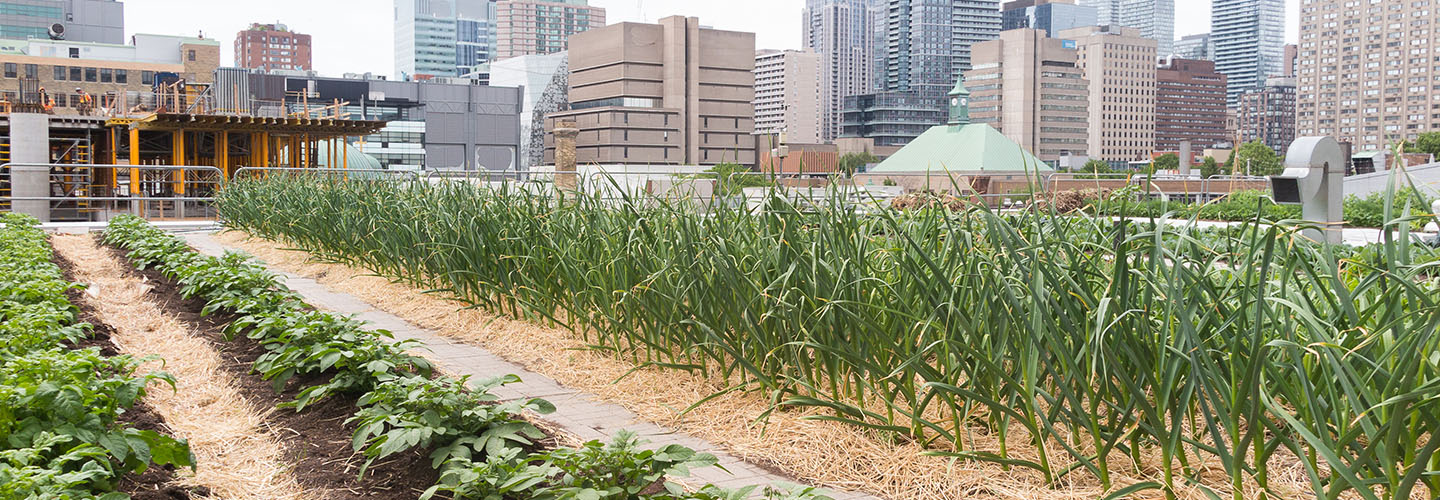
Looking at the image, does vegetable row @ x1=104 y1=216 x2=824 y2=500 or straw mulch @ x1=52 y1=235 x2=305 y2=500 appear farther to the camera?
straw mulch @ x1=52 y1=235 x2=305 y2=500

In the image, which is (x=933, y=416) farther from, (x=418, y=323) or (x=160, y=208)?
(x=160, y=208)

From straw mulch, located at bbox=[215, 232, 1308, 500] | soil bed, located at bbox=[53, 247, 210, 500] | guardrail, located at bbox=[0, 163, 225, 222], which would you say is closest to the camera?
soil bed, located at bbox=[53, 247, 210, 500]

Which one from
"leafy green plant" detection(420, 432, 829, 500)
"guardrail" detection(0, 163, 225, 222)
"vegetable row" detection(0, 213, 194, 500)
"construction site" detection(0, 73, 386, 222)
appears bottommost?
"leafy green plant" detection(420, 432, 829, 500)

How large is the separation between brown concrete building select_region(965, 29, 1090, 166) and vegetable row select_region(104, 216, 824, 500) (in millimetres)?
139886

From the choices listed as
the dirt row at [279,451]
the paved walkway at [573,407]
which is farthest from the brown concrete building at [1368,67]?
the dirt row at [279,451]

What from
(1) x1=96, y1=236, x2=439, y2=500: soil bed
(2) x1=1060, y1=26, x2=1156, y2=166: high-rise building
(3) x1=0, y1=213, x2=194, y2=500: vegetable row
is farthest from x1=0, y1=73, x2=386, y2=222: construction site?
(2) x1=1060, y1=26, x2=1156, y2=166: high-rise building

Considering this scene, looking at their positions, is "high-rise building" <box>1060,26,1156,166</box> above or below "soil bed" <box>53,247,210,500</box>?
above

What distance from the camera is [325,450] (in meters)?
3.56

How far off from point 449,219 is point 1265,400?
542cm

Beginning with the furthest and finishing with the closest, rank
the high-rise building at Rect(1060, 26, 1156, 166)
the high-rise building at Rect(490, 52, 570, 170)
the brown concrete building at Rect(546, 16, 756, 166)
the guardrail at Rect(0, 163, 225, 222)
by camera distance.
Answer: the high-rise building at Rect(1060, 26, 1156, 166), the high-rise building at Rect(490, 52, 570, 170), the brown concrete building at Rect(546, 16, 756, 166), the guardrail at Rect(0, 163, 225, 222)

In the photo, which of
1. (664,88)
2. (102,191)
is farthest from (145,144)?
(664,88)

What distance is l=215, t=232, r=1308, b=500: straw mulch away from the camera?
3.07 meters

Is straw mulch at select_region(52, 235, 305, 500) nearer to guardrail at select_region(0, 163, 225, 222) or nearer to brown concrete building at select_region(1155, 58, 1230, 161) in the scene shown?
guardrail at select_region(0, 163, 225, 222)

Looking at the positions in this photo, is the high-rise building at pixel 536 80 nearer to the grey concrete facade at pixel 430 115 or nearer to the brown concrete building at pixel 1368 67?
the grey concrete facade at pixel 430 115
